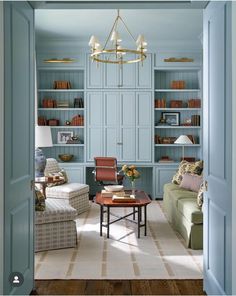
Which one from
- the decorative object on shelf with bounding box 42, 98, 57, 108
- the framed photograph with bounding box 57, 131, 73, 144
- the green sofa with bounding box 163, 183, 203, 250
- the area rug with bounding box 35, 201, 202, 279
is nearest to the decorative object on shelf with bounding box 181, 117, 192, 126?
the green sofa with bounding box 163, 183, 203, 250

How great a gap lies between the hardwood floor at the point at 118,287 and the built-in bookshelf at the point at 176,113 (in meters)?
5.02

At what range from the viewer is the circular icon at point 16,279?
2713 mm

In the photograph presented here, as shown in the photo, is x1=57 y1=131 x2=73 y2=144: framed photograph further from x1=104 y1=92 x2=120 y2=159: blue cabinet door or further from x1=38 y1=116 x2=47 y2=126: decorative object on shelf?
x1=104 y1=92 x2=120 y2=159: blue cabinet door

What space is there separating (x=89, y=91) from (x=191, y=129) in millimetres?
2292

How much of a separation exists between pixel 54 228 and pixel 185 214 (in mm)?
1545

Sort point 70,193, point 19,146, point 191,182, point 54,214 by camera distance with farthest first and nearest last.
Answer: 1. point 70,193
2. point 191,182
3. point 54,214
4. point 19,146

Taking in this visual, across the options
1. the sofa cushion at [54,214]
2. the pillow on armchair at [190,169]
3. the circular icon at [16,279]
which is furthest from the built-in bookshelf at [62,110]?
the circular icon at [16,279]

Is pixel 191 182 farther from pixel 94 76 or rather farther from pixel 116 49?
pixel 94 76

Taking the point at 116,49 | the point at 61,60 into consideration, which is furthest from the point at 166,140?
the point at 116,49

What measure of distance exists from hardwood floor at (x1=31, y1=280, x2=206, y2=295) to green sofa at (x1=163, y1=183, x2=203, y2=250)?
40.4 inches

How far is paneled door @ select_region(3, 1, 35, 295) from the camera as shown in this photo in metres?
2.61

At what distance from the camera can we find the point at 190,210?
4.63 metres

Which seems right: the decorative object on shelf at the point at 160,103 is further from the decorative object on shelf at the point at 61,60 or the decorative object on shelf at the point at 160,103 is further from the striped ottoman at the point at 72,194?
the striped ottoman at the point at 72,194

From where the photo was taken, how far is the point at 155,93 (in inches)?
339
